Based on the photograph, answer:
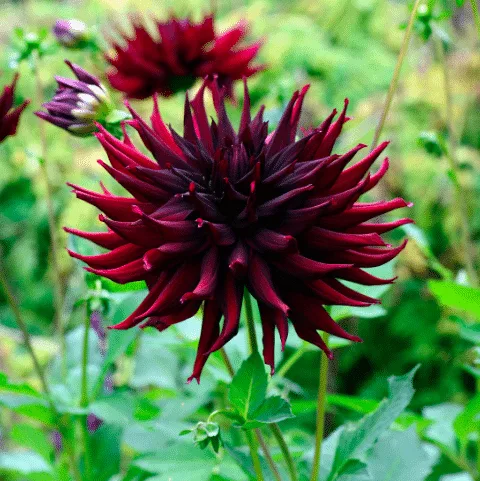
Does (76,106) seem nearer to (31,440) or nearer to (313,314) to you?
(313,314)

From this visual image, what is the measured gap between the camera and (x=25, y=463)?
2.08 feet

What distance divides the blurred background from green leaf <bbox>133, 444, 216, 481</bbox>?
67cm

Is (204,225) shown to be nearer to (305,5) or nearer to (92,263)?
(92,263)

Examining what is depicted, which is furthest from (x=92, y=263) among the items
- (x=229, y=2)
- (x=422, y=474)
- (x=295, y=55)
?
(x=229, y=2)

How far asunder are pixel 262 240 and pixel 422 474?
0.79ft

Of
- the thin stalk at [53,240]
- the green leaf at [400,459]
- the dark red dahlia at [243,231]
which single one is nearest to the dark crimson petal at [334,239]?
the dark red dahlia at [243,231]

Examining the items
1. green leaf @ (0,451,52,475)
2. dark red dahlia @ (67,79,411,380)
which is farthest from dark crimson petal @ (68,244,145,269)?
green leaf @ (0,451,52,475)

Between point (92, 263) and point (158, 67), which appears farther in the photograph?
point (158, 67)

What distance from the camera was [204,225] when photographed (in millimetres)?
337

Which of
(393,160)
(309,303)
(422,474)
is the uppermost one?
(393,160)

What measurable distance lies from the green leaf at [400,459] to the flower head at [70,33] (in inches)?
18.8

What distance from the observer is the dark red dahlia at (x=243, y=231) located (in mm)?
328

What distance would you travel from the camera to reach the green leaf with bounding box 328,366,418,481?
1.31ft

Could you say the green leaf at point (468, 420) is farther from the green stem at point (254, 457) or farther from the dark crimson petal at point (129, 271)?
the dark crimson petal at point (129, 271)
